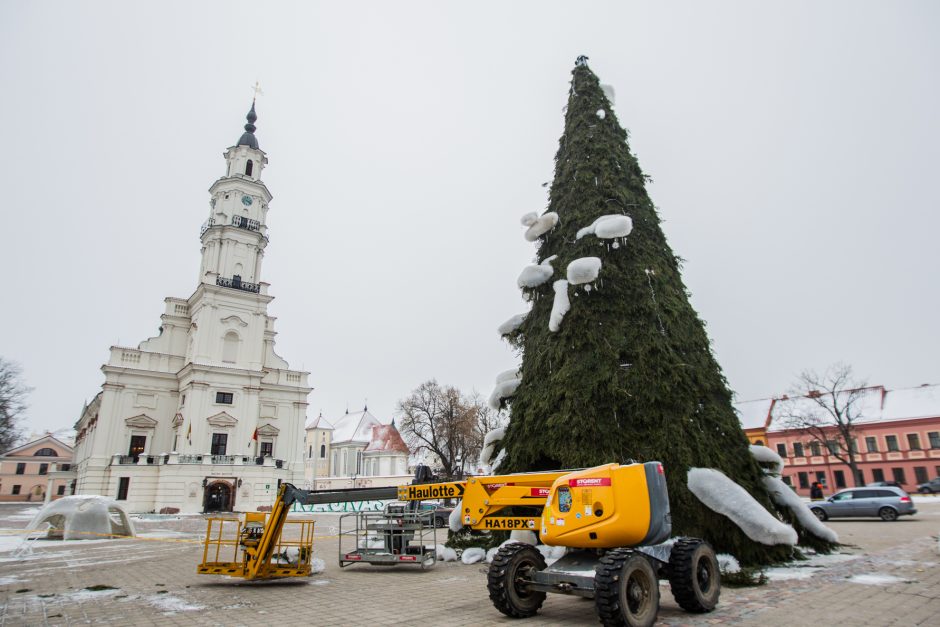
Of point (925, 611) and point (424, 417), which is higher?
point (424, 417)

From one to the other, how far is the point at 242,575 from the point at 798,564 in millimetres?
10847

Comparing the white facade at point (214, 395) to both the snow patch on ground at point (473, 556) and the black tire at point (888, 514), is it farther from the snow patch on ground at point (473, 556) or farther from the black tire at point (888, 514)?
the black tire at point (888, 514)

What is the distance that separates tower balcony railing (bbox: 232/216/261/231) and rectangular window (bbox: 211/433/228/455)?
19.4 m

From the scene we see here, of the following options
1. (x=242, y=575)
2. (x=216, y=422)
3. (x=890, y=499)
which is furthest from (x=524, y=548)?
(x=216, y=422)

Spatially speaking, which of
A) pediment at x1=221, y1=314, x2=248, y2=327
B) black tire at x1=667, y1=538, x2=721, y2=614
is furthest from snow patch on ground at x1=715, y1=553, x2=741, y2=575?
pediment at x1=221, y1=314, x2=248, y2=327

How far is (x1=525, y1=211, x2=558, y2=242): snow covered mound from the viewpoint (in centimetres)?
1330

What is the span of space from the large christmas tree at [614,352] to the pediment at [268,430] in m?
40.3

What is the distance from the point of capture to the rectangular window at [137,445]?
4362 centimetres

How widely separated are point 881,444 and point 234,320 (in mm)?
60180

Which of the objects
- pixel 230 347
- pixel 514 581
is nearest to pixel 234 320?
pixel 230 347

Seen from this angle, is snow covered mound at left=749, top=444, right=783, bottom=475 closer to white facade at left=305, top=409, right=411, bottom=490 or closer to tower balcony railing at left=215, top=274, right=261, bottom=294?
tower balcony railing at left=215, top=274, right=261, bottom=294

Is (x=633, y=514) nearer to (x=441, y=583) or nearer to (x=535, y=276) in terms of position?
(x=441, y=583)

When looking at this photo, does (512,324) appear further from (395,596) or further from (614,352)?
(395,596)

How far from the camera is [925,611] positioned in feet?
21.5
